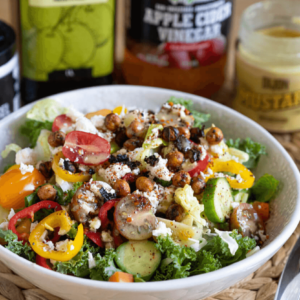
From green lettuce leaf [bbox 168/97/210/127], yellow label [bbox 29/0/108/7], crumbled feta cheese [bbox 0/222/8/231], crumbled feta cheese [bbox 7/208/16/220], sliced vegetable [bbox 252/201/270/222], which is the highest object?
yellow label [bbox 29/0/108/7]

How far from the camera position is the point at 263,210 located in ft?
7.27

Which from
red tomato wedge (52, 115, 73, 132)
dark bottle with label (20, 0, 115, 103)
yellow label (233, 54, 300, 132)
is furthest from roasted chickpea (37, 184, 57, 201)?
yellow label (233, 54, 300, 132)

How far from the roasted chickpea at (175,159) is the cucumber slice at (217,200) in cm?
17

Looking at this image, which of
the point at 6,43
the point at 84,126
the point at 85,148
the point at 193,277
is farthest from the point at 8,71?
the point at 193,277

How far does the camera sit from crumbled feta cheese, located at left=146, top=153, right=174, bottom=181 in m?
2.03

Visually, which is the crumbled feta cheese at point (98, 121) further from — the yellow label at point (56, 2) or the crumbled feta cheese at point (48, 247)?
the yellow label at point (56, 2)

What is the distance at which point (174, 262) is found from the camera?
1.75m

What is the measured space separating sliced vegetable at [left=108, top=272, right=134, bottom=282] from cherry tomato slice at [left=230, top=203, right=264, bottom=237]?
0.57 meters

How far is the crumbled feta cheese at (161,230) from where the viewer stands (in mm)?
1793

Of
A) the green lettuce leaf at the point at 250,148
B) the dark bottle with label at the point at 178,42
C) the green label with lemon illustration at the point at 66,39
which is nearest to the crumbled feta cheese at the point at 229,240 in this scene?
the green lettuce leaf at the point at 250,148

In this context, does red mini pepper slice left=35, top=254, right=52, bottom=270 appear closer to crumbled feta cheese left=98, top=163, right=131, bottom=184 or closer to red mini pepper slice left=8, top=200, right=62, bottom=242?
red mini pepper slice left=8, top=200, right=62, bottom=242

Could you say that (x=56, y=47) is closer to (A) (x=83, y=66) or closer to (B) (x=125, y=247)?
(A) (x=83, y=66)

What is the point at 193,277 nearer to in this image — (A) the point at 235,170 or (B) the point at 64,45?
(A) the point at 235,170

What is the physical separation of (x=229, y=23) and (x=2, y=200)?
86.0 inches
